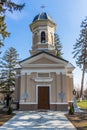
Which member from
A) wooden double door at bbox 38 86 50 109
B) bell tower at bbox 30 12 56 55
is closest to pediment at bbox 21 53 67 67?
bell tower at bbox 30 12 56 55

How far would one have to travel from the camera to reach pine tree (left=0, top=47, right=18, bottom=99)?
37.8 metres

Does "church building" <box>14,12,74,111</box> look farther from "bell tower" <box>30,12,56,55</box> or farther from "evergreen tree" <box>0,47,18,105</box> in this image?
"evergreen tree" <box>0,47,18,105</box>

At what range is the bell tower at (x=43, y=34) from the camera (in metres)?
23.3

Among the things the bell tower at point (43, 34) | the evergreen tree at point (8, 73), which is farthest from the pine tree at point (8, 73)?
the bell tower at point (43, 34)

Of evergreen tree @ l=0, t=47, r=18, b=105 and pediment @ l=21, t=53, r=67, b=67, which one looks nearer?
pediment @ l=21, t=53, r=67, b=67

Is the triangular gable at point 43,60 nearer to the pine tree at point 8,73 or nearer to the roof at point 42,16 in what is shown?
the roof at point 42,16

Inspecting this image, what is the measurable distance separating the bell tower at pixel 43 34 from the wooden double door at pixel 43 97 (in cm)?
511

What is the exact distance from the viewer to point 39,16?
80.1 feet

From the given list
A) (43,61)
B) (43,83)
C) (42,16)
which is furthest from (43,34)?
(43,83)

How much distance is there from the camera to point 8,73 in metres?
39.1

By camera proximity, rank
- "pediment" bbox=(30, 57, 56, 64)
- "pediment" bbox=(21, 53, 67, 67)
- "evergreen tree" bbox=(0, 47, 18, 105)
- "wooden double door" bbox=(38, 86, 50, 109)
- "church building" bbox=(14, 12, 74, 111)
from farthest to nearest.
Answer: "evergreen tree" bbox=(0, 47, 18, 105), "pediment" bbox=(30, 57, 56, 64), "pediment" bbox=(21, 53, 67, 67), "wooden double door" bbox=(38, 86, 50, 109), "church building" bbox=(14, 12, 74, 111)

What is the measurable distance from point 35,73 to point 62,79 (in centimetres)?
290

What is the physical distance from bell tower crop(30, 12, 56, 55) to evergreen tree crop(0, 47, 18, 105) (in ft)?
51.9

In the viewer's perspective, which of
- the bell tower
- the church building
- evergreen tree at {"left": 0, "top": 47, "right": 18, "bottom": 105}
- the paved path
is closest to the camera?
the paved path
